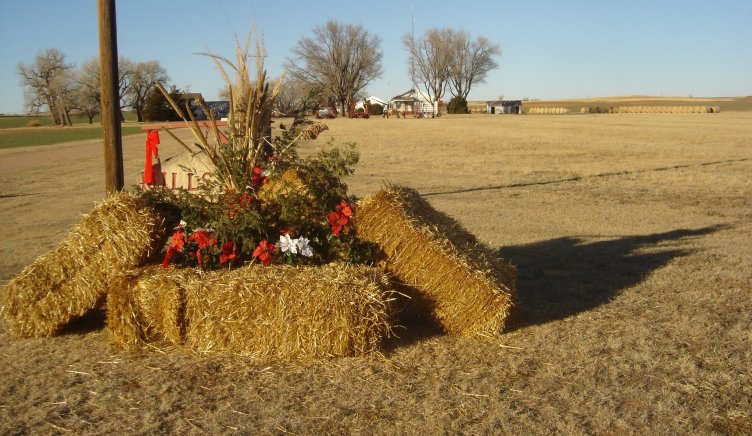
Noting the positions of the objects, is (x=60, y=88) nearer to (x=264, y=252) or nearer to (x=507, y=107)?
(x=507, y=107)

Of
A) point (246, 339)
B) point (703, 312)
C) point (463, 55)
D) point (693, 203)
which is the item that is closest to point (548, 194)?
point (693, 203)

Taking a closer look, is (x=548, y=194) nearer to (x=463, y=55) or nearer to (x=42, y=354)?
(x=42, y=354)

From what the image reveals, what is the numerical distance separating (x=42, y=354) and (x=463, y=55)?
420 ft

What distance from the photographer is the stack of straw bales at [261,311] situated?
519 centimetres

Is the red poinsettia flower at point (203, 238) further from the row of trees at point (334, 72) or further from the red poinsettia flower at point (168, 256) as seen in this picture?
the row of trees at point (334, 72)

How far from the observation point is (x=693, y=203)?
13.5m

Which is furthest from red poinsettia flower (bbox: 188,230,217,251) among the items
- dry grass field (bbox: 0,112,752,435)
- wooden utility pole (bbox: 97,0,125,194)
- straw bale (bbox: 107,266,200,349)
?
wooden utility pole (bbox: 97,0,125,194)

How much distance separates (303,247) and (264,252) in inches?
11.9

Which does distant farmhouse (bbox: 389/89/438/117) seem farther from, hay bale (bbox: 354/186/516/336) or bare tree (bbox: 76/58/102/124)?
hay bale (bbox: 354/186/516/336)

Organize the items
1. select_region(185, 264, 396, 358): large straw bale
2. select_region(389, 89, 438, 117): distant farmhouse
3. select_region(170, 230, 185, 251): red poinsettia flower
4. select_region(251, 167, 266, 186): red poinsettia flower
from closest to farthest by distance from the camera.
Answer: select_region(185, 264, 396, 358): large straw bale
select_region(170, 230, 185, 251): red poinsettia flower
select_region(251, 167, 266, 186): red poinsettia flower
select_region(389, 89, 438, 117): distant farmhouse

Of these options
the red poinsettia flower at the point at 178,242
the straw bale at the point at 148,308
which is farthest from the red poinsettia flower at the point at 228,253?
the red poinsettia flower at the point at 178,242

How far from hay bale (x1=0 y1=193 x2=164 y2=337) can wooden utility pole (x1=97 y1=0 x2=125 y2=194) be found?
1492mm

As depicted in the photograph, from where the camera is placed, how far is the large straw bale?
5.18 m

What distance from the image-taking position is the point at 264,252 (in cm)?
566
